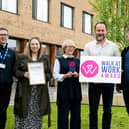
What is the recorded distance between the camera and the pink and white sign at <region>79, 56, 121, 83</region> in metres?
8.34

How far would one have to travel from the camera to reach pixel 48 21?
32750 mm

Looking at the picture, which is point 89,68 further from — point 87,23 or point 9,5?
point 87,23

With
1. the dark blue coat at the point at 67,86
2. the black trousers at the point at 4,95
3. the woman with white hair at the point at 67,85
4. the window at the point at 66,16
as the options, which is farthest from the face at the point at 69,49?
the window at the point at 66,16

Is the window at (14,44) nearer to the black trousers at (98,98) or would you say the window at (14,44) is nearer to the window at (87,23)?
the window at (87,23)

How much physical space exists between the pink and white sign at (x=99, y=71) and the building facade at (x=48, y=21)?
19248mm

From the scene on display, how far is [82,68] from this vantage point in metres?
8.37

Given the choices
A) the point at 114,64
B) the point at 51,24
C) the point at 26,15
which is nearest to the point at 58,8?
the point at 51,24

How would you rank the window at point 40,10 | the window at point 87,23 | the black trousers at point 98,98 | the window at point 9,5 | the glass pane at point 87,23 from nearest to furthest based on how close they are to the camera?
the black trousers at point 98,98 → the window at point 9,5 → the window at point 40,10 → the window at point 87,23 → the glass pane at point 87,23

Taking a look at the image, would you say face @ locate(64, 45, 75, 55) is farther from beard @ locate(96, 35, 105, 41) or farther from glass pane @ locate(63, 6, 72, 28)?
glass pane @ locate(63, 6, 72, 28)

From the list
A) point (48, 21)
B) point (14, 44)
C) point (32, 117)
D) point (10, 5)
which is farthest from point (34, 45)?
point (48, 21)

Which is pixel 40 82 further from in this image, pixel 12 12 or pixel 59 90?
pixel 12 12

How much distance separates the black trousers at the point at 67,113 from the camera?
27.6 feet

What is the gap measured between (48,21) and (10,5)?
5048 mm

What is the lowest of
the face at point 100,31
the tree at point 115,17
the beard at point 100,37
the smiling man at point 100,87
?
the smiling man at point 100,87
